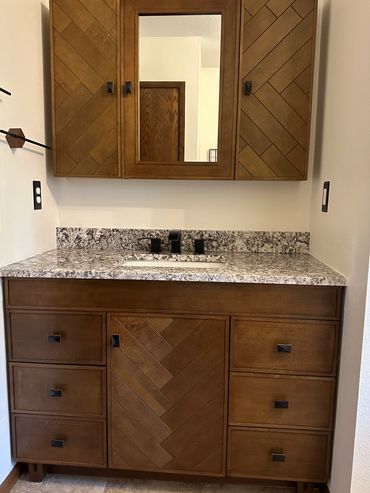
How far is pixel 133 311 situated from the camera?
1.39 metres

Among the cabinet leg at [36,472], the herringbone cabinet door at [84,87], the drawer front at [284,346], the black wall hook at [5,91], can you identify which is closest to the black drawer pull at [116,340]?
the drawer front at [284,346]

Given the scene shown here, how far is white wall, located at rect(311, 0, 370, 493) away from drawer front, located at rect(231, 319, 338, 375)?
2.5 inches

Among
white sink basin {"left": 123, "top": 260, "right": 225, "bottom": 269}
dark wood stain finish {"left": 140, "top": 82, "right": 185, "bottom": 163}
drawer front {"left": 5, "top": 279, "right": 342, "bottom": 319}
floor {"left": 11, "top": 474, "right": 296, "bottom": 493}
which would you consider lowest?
floor {"left": 11, "top": 474, "right": 296, "bottom": 493}

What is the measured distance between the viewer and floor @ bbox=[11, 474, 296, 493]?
150cm

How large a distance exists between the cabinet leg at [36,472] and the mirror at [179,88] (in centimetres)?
143

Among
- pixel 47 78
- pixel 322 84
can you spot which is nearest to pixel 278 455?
pixel 322 84

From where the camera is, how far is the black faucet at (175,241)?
1811mm

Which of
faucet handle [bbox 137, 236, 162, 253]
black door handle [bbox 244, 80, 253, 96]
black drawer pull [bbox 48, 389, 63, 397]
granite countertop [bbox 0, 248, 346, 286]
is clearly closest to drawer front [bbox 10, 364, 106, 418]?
black drawer pull [bbox 48, 389, 63, 397]

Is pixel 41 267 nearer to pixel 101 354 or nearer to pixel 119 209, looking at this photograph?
pixel 101 354

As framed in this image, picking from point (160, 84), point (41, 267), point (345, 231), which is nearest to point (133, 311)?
point (41, 267)

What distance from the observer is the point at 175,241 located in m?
1.81

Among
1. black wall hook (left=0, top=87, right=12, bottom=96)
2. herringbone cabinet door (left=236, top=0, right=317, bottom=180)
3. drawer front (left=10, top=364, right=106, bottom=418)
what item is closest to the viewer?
black wall hook (left=0, top=87, right=12, bottom=96)

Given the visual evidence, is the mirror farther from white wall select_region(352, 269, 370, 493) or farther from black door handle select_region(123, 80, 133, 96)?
white wall select_region(352, 269, 370, 493)

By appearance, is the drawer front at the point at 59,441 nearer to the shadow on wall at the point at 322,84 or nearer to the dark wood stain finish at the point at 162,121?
the dark wood stain finish at the point at 162,121
